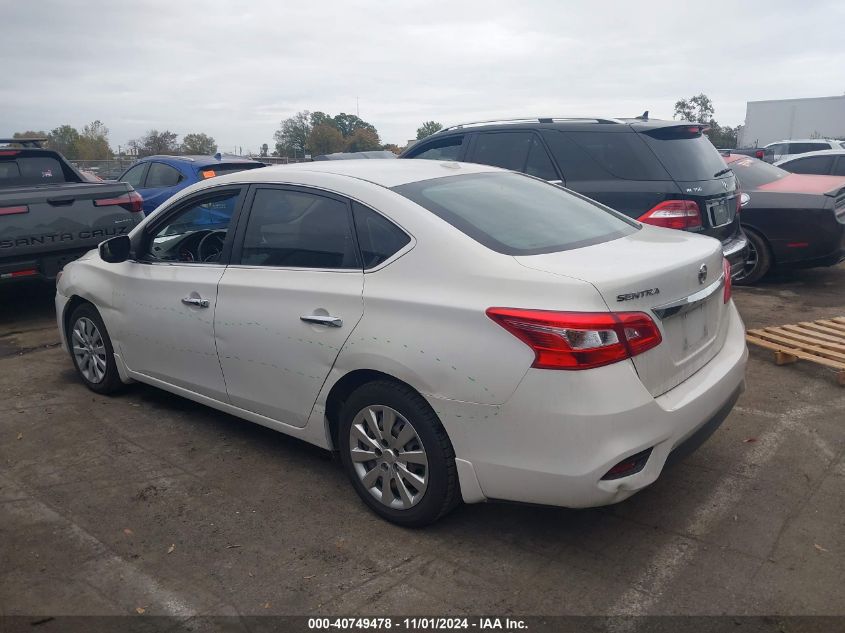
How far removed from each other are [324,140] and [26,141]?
30070mm

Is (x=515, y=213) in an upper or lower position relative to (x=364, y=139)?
lower

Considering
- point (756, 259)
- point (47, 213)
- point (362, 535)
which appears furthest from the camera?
point (756, 259)

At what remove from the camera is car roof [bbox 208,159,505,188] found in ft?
12.3

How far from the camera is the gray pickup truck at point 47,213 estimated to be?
6.73m

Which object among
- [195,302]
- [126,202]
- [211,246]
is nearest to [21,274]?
[126,202]

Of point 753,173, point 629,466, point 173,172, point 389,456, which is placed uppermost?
point 173,172

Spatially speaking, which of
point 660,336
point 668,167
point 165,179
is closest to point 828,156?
point 668,167

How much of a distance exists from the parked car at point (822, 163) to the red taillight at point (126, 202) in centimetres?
1105

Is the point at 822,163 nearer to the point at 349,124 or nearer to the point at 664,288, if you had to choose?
the point at 664,288

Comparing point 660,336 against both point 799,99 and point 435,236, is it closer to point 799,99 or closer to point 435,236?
point 435,236

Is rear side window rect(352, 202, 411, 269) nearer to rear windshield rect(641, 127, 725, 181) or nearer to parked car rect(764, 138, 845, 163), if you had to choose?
rear windshield rect(641, 127, 725, 181)

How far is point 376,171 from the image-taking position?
389 cm

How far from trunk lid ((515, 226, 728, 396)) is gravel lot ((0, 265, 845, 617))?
749mm

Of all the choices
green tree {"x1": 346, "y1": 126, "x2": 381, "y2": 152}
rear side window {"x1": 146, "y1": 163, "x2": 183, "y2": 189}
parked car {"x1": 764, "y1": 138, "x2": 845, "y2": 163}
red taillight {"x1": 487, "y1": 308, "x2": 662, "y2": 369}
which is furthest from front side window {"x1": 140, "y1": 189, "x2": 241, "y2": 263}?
green tree {"x1": 346, "y1": 126, "x2": 381, "y2": 152}
